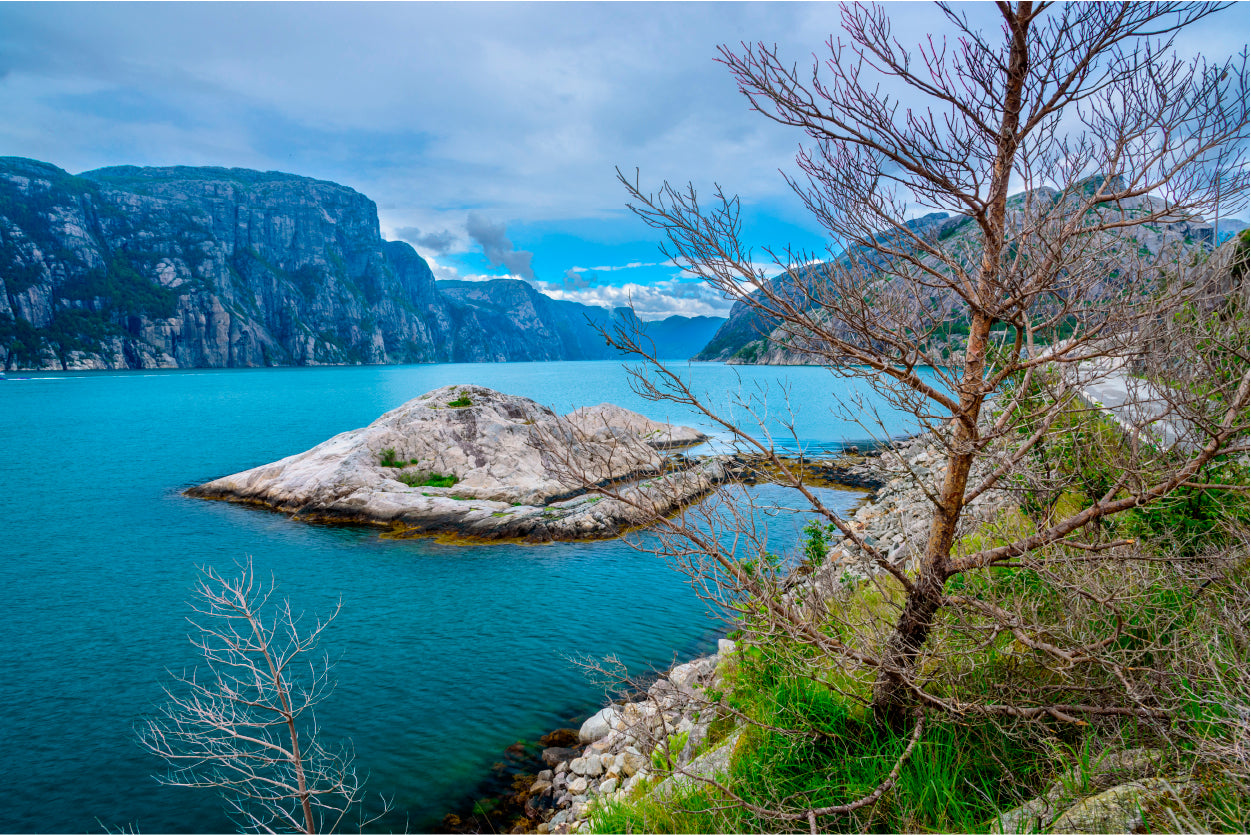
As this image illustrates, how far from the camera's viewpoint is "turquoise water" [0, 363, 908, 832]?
35.5 ft

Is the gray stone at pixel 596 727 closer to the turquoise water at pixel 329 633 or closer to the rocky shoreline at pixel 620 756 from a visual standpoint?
the rocky shoreline at pixel 620 756

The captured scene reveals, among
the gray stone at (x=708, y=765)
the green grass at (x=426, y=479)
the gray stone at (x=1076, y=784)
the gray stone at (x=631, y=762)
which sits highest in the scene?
the gray stone at (x=1076, y=784)

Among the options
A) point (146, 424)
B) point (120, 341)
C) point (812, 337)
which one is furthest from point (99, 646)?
point (120, 341)

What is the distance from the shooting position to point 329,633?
1620cm

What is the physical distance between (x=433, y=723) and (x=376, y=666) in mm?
3110

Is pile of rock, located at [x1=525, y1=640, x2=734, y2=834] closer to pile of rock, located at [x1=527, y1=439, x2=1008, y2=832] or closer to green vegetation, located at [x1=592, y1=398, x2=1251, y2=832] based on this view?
pile of rock, located at [x1=527, y1=439, x2=1008, y2=832]

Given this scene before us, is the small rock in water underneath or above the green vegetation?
underneath

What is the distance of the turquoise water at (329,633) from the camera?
1082 cm

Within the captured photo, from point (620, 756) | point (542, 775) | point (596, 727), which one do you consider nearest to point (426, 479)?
point (596, 727)

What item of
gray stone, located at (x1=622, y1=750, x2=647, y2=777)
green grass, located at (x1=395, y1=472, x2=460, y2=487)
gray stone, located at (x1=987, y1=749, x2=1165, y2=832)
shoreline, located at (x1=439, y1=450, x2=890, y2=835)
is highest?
gray stone, located at (x1=987, y1=749, x2=1165, y2=832)

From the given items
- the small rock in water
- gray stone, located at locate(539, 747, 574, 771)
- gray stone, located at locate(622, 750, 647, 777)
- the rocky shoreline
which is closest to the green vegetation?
the rocky shoreline

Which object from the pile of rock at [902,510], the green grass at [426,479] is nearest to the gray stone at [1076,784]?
the pile of rock at [902,510]

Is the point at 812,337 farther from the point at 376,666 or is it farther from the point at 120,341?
the point at 120,341

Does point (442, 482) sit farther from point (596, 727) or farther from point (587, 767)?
point (587, 767)
